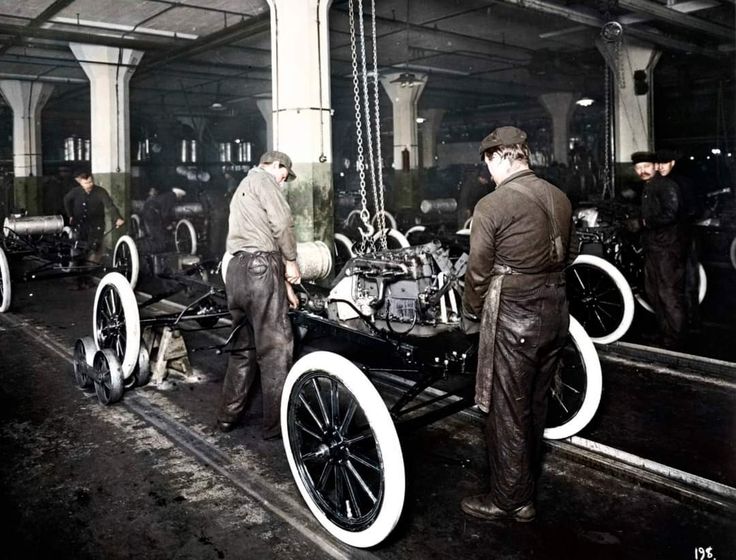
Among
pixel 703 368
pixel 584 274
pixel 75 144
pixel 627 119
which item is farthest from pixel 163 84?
pixel 703 368

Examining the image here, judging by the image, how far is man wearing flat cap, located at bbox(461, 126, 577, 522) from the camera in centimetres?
272

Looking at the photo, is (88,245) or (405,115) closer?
(88,245)

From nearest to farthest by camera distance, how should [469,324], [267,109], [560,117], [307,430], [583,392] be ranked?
[307,430], [469,324], [583,392], [560,117], [267,109]

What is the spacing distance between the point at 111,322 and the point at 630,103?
9.70 meters

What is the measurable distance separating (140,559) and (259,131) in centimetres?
2104

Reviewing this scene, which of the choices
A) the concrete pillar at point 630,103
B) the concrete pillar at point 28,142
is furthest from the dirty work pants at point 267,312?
the concrete pillar at point 28,142

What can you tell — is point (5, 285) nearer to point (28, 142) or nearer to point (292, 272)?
point (292, 272)

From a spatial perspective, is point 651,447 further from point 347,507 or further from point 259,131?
point 259,131

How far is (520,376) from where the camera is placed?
2.77m

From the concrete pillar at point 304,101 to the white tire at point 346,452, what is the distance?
170 inches

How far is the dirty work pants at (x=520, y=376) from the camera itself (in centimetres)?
274

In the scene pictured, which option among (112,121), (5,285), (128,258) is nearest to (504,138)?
(5,285)

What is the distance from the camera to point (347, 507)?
2.73 meters

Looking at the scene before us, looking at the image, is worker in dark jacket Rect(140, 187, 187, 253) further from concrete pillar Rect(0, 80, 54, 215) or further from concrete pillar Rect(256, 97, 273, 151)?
concrete pillar Rect(256, 97, 273, 151)
